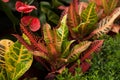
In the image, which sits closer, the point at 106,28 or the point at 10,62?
the point at 10,62

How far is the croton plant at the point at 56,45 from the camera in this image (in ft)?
7.88

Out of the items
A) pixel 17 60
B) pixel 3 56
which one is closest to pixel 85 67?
pixel 17 60

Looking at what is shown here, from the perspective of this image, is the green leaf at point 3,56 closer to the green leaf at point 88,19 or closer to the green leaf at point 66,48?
the green leaf at point 66,48

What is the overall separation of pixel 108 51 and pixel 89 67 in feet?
0.74

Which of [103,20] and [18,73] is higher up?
[103,20]

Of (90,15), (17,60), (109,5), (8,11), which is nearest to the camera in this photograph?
(17,60)

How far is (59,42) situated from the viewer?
8.32ft

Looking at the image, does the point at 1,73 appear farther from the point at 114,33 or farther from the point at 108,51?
the point at 114,33

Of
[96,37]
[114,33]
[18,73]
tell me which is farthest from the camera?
[114,33]

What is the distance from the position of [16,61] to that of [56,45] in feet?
1.06

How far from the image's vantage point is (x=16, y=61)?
2.41 m

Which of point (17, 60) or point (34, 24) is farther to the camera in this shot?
point (34, 24)

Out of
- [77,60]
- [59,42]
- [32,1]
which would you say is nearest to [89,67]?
[77,60]

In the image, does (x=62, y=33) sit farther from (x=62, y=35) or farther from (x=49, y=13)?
(x=49, y=13)
